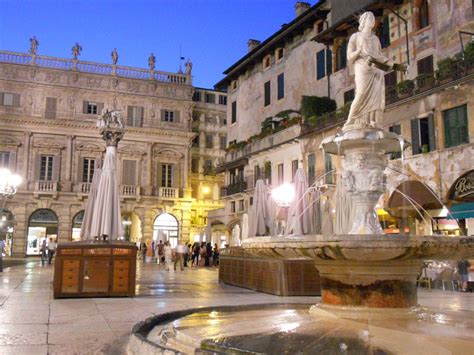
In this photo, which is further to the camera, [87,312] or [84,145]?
[84,145]

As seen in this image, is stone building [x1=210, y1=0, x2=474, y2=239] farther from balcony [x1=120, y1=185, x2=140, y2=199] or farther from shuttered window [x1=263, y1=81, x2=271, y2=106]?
balcony [x1=120, y1=185, x2=140, y2=199]

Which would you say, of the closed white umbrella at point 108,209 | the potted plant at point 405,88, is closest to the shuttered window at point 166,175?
the potted plant at point 405,88

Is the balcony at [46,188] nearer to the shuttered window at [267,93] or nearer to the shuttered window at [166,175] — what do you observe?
the shuttered window at [166,175]

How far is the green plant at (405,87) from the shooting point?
70.4 feet

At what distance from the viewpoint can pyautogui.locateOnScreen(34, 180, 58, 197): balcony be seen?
136 feet

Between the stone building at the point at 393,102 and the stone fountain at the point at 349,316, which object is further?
the stone building at the point at 393,102

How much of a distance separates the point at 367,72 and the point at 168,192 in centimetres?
3761

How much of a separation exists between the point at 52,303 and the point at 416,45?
62.3 ft

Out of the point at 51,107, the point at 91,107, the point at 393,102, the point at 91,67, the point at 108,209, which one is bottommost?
the point at 108,209

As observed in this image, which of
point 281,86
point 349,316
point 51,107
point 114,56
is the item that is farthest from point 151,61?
point 349,316

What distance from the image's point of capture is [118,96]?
44688 millimetres

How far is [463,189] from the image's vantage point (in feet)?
62.1

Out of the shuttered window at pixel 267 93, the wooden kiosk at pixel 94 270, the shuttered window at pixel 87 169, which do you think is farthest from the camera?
the shuttered window at pixel 87 169

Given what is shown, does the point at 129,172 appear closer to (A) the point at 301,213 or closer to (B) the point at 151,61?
(B) the point at 151,61
